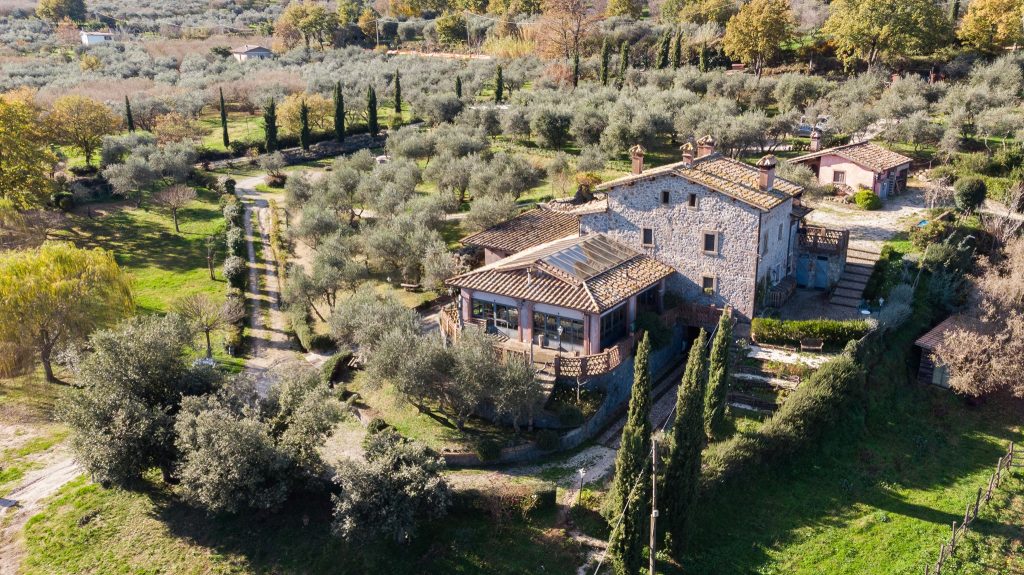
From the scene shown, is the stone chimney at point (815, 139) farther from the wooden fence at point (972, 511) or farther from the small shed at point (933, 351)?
the wooden fence at point (972, 511)

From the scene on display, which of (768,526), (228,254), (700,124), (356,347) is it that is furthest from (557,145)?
(768,526)

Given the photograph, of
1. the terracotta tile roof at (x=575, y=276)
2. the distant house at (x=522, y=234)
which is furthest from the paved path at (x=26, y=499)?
the distant house at (x=522, y=234)

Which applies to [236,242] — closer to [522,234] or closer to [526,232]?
[522,234]

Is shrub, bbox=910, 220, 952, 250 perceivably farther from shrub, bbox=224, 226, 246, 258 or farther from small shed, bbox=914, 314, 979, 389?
shrub, bbox=224, 226, 246, 258

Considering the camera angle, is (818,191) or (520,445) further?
(818,191)

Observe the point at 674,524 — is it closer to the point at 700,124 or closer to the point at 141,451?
the point at 141,451

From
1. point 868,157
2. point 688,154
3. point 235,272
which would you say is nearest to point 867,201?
point 868,157

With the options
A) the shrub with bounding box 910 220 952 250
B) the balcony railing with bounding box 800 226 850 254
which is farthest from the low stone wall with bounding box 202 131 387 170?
the shrub with bounding box 910 220 952 250
